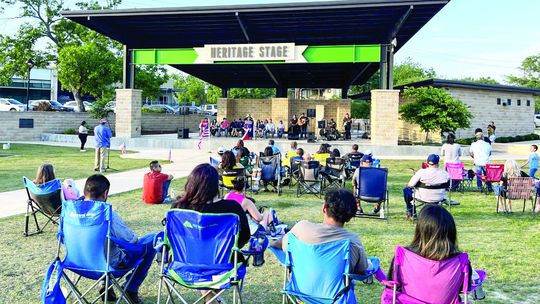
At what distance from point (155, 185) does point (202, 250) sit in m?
5.68

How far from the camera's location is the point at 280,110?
31109mm

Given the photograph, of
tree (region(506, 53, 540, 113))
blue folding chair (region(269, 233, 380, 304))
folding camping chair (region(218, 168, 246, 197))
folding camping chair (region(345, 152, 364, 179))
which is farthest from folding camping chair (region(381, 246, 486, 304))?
tree (region(506, 53, 540, 113))

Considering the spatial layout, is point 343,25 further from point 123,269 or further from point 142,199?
point 123,269

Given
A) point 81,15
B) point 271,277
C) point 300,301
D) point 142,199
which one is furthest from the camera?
point 81,15

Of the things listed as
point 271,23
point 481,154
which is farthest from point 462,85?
point 481,154

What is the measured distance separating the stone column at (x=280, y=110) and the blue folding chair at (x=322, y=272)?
27802mm

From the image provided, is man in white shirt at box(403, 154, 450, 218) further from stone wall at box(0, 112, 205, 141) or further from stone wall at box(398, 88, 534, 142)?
stone wall at box(0, 112, 205, 141)

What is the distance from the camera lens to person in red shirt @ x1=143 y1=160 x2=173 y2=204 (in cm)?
897

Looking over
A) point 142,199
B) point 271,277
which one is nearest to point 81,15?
point 142,199

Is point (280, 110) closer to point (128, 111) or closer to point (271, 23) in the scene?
point (271, 23)

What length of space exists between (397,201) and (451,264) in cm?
714

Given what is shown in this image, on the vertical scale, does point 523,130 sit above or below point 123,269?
above

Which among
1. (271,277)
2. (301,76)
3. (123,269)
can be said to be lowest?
(271,277)

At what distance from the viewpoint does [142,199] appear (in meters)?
9.53
